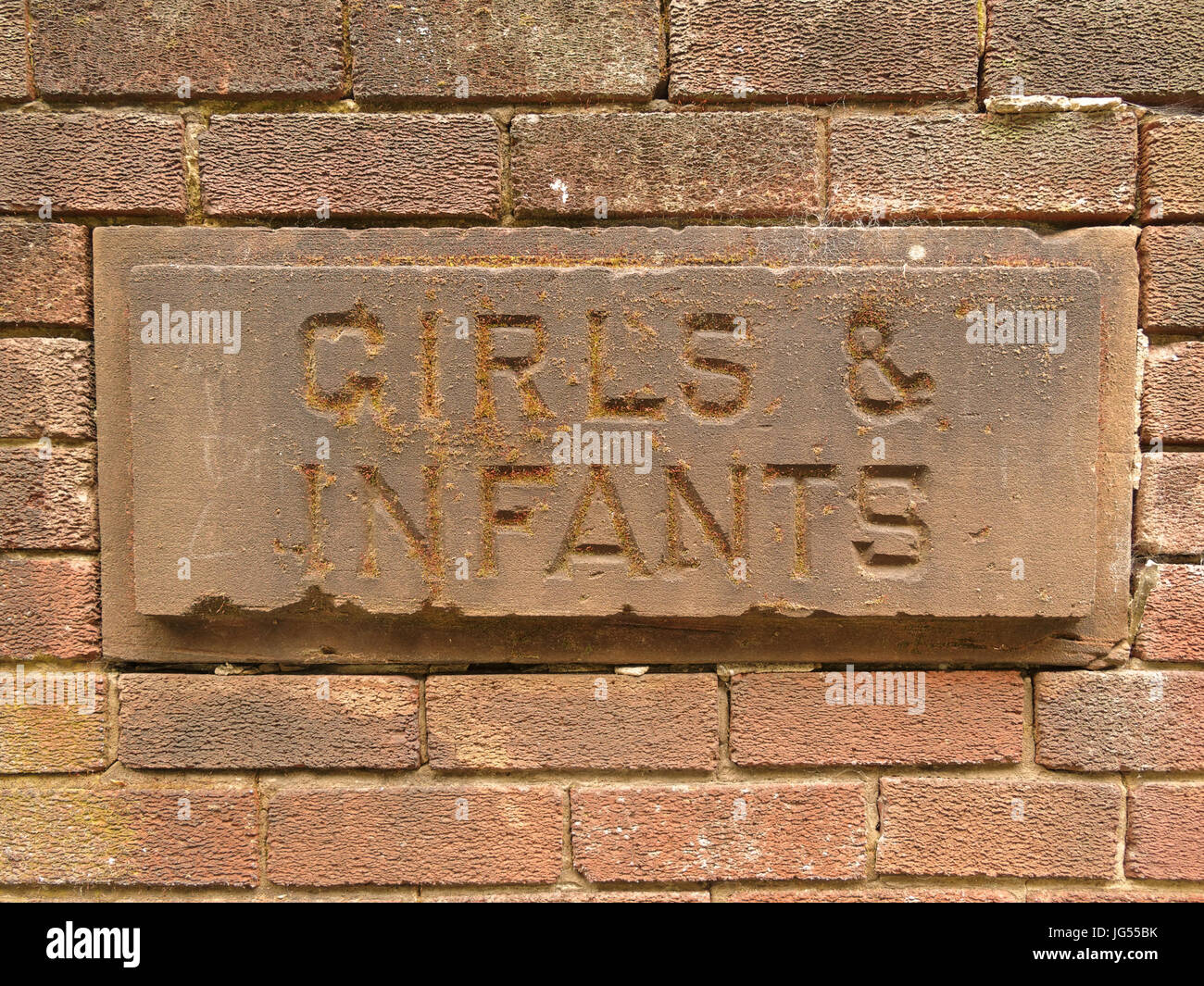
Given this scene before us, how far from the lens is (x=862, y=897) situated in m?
1.61

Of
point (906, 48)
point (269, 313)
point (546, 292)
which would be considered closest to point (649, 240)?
point (546, 292)

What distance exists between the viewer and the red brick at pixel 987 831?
1.60 m

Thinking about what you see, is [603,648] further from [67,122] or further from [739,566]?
[67,122]

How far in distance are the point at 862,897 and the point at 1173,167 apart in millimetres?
1776

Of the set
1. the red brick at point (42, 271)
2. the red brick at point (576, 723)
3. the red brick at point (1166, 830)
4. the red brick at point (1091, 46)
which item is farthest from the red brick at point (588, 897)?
the red brick at point (1091, 46)

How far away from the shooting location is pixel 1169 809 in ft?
5.23

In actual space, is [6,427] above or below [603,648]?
above

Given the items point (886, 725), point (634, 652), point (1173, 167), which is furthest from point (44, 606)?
point (1173, 167)

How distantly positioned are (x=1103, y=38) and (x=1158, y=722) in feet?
4.99

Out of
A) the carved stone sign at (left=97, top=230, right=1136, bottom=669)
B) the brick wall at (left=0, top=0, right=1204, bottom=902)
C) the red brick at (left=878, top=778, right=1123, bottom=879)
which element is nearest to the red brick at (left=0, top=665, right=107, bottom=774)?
the brick wall at (left=0, top=0, right=1204, bottom=902)

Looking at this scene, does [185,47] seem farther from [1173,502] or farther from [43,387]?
[1173,502]

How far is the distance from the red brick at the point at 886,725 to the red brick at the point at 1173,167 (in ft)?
3.59

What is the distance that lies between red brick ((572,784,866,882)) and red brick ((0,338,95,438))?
1428 mm

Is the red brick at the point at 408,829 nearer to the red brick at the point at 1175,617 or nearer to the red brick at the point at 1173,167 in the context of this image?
the red brick at the point at 1175,617
